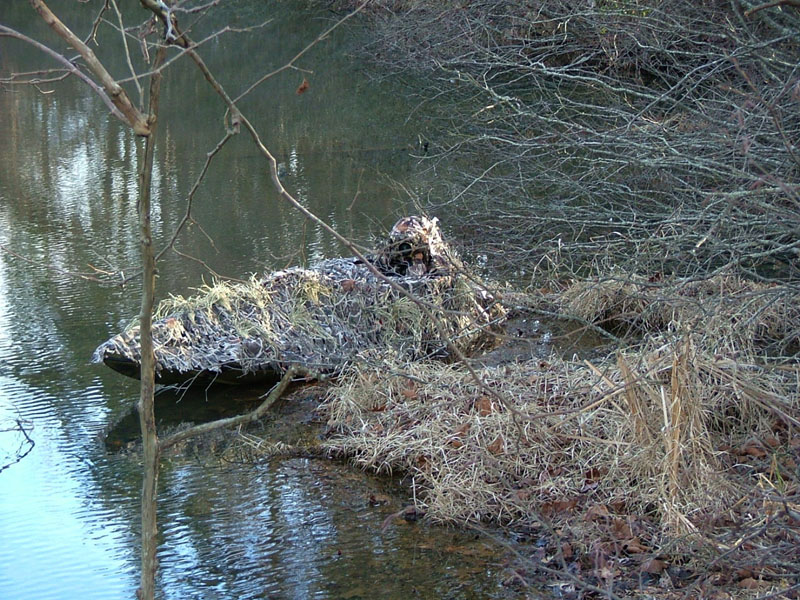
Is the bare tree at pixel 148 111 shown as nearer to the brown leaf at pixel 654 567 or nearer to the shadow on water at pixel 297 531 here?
the shadow on water at pixel 297 531

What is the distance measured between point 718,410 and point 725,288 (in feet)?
7.47

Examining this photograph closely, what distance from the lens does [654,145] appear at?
659 centimetres

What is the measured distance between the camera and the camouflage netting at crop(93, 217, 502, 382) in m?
6.55

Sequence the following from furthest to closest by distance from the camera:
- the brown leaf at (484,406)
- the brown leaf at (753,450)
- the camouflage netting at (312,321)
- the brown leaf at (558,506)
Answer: the camouflage netting at (312,321), the brown leaf at (484,406), the brown leaf at (753,450), the brown leaf at (558,506)

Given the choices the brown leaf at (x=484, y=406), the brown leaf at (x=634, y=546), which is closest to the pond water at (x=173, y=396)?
the brown leaf at (x=634, y=546)

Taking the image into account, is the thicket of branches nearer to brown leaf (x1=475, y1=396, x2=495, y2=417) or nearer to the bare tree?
brown leaf (x1=475, y1=396, x2=495, y2=417)

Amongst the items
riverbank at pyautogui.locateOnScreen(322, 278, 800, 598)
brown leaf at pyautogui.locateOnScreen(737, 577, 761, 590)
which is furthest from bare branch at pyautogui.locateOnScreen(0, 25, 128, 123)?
brown leaf at pyautogui.locateOnScreen(737, 577, 761, 590)

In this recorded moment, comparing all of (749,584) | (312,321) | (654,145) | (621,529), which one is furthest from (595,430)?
(312,321)

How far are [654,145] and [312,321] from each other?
2.77 meters

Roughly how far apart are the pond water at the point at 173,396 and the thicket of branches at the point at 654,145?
153 centimetres

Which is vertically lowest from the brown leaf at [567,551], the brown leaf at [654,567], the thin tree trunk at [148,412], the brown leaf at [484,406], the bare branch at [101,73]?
the brown leaf at [567,551]

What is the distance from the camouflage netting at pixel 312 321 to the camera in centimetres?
655

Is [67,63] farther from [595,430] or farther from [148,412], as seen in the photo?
[595,430]

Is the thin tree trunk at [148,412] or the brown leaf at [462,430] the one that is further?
the brown leaf at [462,430]
